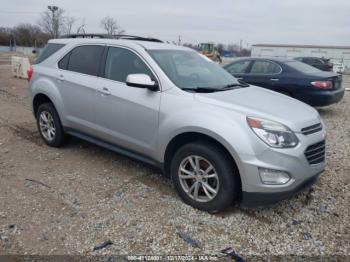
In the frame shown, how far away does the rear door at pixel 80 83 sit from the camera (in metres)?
4.25

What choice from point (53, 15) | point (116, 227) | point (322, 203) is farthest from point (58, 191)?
point (53, 15)

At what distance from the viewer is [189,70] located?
3930 mm

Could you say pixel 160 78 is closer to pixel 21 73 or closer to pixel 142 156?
pixel 142 156

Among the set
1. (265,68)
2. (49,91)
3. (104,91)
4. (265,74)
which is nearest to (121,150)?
(104,91)

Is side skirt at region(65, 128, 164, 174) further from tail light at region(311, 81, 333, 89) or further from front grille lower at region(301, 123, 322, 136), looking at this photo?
tail light at region(311, 81, 333, 89)

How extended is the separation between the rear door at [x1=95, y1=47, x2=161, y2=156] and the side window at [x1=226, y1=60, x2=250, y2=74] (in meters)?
5.37

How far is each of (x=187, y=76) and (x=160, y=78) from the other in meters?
0.40

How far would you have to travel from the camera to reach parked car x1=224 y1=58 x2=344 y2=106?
7643 millimetres

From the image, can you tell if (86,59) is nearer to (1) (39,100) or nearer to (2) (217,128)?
(1) (39,100)

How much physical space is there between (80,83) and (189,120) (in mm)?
1931

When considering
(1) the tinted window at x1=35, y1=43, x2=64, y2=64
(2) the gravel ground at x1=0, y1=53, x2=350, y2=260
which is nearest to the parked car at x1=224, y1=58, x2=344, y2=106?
(2) the gravel ground at x1=0, y1=53, x2=350, y2=260

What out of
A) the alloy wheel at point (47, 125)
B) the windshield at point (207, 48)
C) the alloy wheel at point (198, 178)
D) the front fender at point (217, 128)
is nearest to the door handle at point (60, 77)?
the alloy wheel at point (47, 125)

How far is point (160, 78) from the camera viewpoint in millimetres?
3555

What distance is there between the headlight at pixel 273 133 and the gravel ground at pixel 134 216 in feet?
2.89
